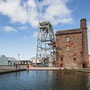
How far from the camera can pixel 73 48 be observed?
41688mm

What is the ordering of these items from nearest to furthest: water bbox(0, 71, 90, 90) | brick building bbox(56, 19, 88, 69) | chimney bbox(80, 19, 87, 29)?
water bbox(0, 71, 90, 90), brick building bbox(56, 19, 88, 69), chimney bbox(80, 19, 87, 29)

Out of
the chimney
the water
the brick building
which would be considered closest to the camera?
the water

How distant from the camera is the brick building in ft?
134

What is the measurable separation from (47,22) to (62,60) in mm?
20332

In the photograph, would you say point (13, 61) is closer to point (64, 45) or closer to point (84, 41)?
point (64, 45)

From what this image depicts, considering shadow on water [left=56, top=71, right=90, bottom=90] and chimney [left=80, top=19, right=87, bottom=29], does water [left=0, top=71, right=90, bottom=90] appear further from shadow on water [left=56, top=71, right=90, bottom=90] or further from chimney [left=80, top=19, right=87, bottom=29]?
chimney [left=80, top=19, right=87, bottom=29]

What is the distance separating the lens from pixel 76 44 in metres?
41.4

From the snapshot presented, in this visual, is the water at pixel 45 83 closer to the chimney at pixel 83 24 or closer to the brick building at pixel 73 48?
the brick building at pixel 73 48

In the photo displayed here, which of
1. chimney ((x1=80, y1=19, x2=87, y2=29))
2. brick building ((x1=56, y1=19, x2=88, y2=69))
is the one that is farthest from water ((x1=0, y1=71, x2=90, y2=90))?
chimney ((x1=80, y1=19, x2=87, y2=29))

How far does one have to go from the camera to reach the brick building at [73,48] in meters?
40.8

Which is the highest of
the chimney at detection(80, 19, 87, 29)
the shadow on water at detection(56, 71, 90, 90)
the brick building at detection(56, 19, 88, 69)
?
the chimney at detection(80, 19, 87, 29)

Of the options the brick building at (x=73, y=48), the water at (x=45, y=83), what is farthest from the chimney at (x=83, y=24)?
the water at (x=45, y=83)

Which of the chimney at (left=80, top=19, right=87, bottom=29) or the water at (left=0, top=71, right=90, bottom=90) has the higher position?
the chimney at (left=80, top=19, right=87, bottom=29)

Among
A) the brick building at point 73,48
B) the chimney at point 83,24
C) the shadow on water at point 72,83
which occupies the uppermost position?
the chimney at point 83,24
